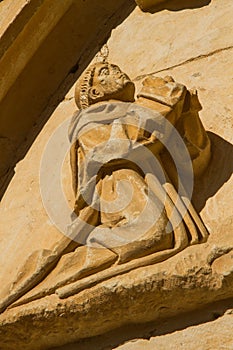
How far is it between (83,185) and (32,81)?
0.82 metres

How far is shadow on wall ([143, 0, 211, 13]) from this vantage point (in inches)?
155

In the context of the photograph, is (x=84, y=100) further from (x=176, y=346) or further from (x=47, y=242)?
(x=176, y=346)

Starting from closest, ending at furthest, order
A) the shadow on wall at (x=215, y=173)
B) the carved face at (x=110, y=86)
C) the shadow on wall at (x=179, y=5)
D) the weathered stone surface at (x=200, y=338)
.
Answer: the weathered stone surface at (x=200, y=338) → the shadow on wall at (x=215, y=173) → the carved face at (x=110, y=86) → the shadow on wall at (x=179, y=5)

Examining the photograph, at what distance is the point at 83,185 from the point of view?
133 inches

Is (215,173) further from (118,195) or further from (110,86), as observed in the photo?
(110,86)

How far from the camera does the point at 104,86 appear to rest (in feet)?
11.4

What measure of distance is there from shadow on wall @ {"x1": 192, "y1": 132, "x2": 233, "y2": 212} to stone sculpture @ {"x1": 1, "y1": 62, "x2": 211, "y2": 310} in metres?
0.04

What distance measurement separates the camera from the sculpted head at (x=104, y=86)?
136 inches

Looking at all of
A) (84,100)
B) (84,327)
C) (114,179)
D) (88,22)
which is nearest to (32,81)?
(88,22)

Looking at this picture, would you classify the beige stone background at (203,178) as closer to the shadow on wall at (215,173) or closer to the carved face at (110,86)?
the shadow on wall at (215,173)

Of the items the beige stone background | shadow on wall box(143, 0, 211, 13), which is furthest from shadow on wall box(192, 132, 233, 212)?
shadow on wall box(143, 0, 211, 13)

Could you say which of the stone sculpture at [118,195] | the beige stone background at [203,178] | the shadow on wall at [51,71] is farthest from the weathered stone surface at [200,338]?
the shadow on wall at [51,71]

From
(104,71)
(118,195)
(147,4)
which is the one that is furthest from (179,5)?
(118,195)

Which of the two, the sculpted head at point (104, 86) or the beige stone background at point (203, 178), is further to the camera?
the sculpted head at point (104, 86)
